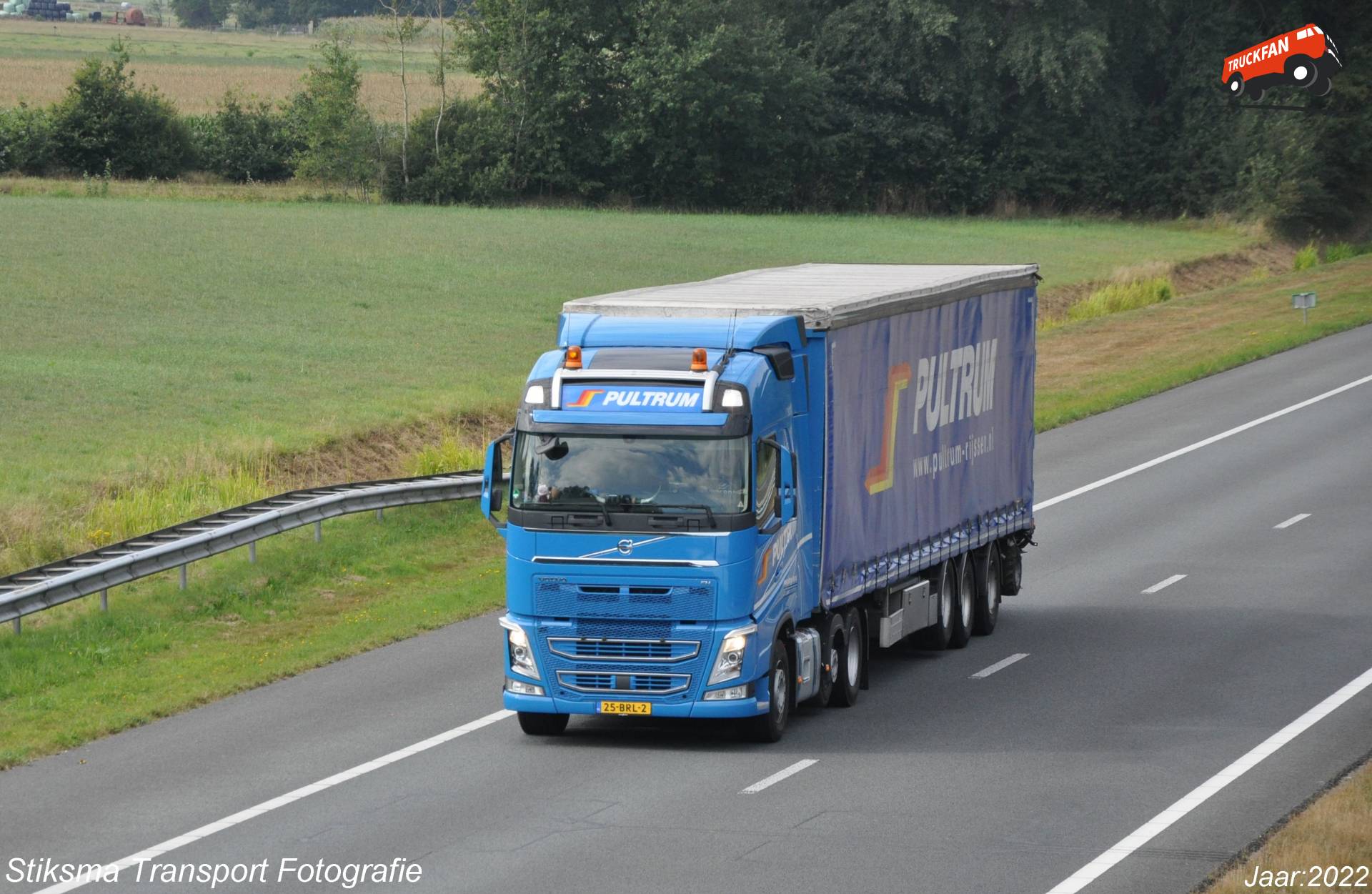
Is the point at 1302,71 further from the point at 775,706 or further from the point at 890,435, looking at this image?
the point at 775,706

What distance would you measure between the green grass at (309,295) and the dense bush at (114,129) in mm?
8862

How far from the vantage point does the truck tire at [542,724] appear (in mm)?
15734

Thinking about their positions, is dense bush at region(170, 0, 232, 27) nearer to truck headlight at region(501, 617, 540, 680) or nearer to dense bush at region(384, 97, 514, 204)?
dense bush at region(384, 97, 514, 204)

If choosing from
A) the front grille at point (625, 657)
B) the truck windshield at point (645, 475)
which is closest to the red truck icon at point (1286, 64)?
the truck windshield at point (645, 475)

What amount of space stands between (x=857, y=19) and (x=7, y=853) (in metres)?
79.8

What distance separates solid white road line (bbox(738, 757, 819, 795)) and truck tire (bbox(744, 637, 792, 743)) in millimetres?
560

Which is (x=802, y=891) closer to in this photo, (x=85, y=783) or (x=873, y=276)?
(x=85, y=783)

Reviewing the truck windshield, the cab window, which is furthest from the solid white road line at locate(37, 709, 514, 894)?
the cab window

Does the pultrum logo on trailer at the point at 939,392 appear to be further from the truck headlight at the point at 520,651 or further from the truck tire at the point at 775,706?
the truck headlight at the point at 520,651

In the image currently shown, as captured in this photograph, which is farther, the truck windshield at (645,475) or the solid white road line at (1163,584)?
the solid white road line at (1163,584)

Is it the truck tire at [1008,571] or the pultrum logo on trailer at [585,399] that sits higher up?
the pultrum logo on trailer at [585,399]

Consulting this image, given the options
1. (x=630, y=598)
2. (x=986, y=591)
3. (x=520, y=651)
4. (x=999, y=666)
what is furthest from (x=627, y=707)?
(x=986, y=591)

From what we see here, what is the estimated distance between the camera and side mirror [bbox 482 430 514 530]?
49.8 feet

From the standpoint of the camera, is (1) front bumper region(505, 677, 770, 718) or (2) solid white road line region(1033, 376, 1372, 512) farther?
(2) solid white road line region(1033, 376, 1372, 512)
